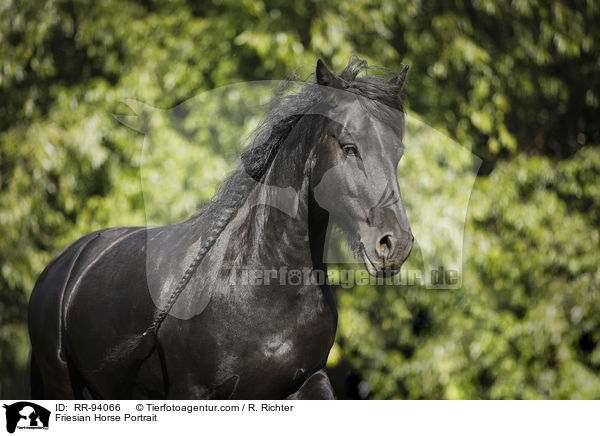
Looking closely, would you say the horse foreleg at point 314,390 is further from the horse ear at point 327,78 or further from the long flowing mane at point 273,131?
the horse ear at point 327,78

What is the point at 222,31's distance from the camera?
17.3 ft

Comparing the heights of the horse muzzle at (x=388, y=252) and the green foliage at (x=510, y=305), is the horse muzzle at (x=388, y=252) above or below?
above

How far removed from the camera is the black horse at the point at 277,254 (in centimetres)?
184

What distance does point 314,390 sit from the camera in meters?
2.09

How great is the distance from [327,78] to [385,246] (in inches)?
23.4

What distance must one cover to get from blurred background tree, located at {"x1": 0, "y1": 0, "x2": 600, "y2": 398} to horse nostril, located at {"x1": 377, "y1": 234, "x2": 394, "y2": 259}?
322cm

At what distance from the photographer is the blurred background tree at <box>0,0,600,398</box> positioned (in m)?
5.07

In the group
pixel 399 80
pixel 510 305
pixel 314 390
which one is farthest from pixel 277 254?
pixel 510 305

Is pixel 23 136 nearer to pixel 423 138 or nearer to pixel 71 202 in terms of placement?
pixel 71 202
